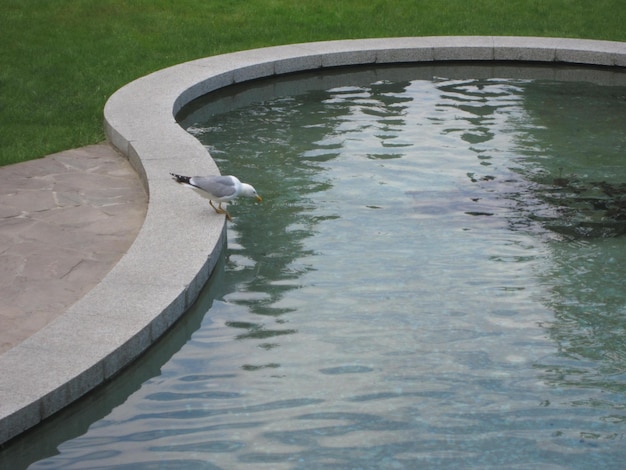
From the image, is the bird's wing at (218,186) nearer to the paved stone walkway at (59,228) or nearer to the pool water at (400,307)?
the pool water at (400,307)

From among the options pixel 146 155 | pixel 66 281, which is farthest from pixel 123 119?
pixel 66 281

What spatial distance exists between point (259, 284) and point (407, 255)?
1264 millimetres

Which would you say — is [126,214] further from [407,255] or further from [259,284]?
[407,255]

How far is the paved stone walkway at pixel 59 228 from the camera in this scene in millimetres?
6723

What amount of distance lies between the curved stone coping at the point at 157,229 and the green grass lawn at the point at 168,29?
2.25 ft

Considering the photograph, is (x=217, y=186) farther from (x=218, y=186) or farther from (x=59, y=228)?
(x=59, y=228)

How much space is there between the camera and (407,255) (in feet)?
25.9


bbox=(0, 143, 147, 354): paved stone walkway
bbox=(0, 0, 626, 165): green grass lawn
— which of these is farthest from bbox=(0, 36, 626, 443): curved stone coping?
bbox=(0, 0, 626, 165): green grass lawn

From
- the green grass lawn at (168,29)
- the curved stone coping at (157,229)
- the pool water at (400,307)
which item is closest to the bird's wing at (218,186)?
the curved stone coping at (157,229)

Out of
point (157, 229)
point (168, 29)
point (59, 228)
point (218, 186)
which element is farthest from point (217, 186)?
point (168, 29)

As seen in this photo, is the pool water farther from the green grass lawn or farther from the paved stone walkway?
the green grass lawn

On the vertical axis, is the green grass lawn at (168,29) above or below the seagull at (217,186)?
above

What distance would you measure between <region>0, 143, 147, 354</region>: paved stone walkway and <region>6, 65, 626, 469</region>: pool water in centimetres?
85

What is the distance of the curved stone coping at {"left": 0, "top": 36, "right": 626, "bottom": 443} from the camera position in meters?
5.63
